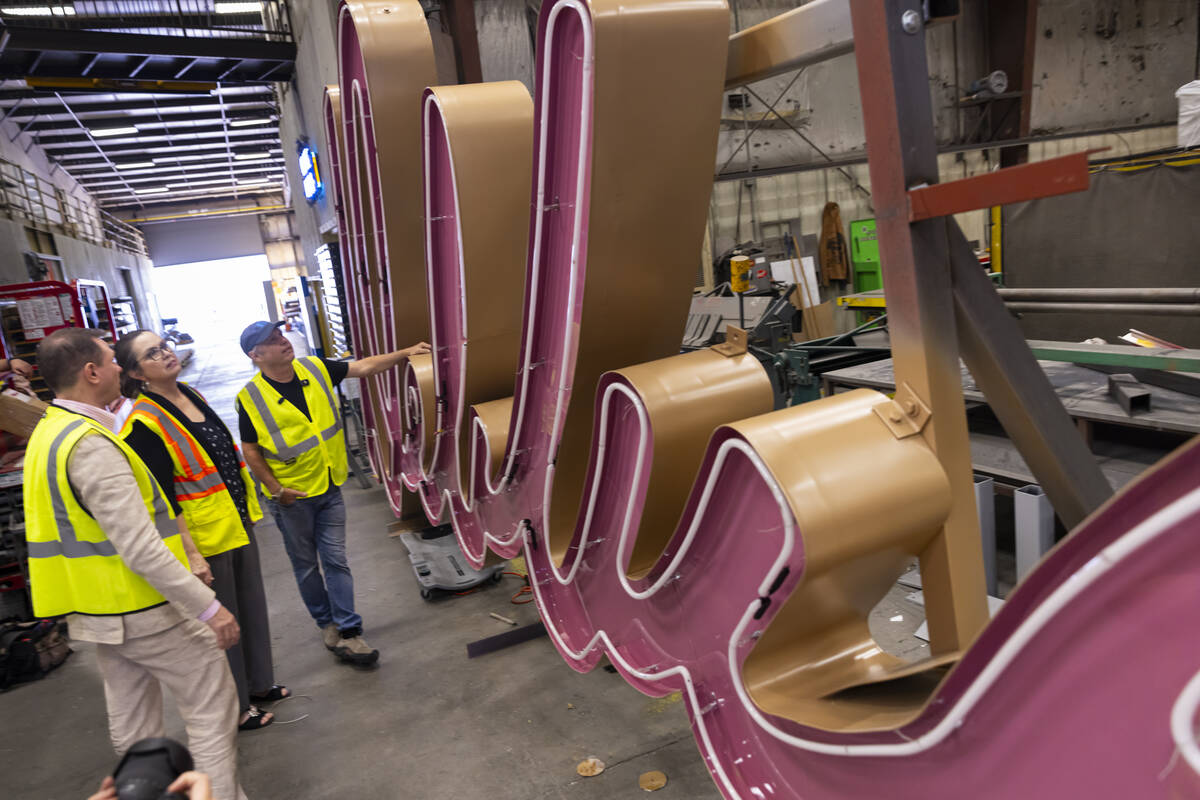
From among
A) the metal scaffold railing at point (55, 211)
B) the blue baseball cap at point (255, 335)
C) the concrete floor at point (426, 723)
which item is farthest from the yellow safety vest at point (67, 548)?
the metal scaffold railing at point (55, 211)

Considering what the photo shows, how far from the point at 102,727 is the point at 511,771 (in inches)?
101

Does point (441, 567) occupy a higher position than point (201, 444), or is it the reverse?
point (201, 444)

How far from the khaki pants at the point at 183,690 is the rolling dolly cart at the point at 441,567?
2.09 m

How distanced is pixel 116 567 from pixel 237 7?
12.1 metres

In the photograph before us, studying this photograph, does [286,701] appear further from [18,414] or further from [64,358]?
[18,414]

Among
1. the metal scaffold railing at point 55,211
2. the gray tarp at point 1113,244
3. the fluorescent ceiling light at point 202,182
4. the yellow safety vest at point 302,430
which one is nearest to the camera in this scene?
the yellow safety vest at point 302,430

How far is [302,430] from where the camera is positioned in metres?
4.22

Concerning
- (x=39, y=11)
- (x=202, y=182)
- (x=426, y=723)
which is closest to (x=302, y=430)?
(x=426, y=723)

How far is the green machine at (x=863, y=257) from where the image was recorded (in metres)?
12.8

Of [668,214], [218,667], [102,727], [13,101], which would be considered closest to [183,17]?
[13,101]

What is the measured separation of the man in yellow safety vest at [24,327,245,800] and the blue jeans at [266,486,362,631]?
4.44 ft

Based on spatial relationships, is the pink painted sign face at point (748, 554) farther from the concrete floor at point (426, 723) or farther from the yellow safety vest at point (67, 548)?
the yellow safety vest at point (67, 548)

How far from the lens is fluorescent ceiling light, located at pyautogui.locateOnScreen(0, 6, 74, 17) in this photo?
1117 cm

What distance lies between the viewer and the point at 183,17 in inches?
452
